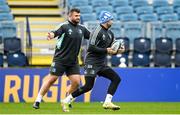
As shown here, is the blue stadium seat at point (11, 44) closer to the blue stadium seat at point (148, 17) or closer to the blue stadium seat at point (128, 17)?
the blue stadium seat at point (128, 17)

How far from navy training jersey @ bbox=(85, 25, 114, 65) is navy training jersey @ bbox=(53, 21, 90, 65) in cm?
34

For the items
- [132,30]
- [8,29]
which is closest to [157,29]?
[132,30]

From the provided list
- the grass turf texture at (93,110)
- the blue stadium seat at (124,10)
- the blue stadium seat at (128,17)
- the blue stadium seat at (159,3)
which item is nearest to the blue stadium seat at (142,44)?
the blue stadium seat at (128,17)

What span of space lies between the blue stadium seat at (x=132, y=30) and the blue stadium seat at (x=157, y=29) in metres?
0.43

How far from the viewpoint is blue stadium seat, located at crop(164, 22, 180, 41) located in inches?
900

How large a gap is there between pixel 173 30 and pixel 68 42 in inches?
350

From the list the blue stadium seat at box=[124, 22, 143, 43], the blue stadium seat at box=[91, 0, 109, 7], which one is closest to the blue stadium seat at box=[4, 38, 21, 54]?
the blue stadium seat at box=[124, 22, 143, 43]

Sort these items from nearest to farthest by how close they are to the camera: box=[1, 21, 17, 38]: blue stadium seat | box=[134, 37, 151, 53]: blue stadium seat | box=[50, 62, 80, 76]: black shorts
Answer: box=[50, 62, 80, 76]: black shorts < box=[1, 21, 17, 38]: blue stadium seat < box=[134, 37, 151, 53]: blue stadium seat

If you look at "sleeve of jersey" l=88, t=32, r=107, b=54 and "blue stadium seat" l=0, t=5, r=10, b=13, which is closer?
"sleeve of jersey" l=88, t=32, r=107, b=54

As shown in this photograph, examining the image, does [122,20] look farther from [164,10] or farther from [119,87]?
[119,87]

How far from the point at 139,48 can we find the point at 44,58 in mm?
3110

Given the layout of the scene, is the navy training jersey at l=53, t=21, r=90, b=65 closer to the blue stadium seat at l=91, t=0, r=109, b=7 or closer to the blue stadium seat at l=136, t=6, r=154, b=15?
the blue stadium seat at l=136, t=6, r=154, b=15

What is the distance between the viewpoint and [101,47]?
14648 millimetres

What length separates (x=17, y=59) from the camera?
21.7 m
